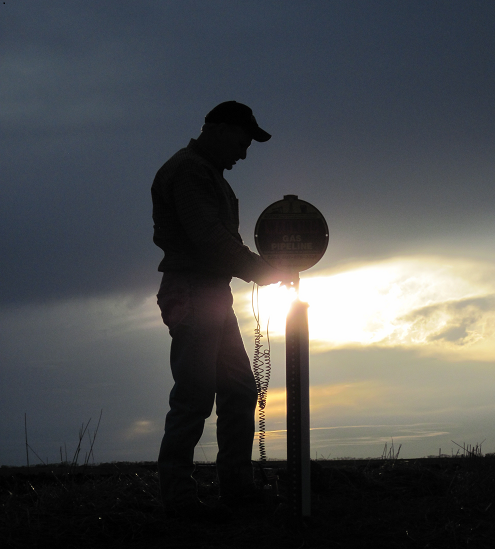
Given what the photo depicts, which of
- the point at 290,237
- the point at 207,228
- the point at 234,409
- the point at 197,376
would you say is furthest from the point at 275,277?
the point at 234,409

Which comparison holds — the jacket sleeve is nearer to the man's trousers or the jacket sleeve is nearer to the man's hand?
the man's hand

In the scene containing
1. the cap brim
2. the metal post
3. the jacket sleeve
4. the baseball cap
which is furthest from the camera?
the cap brim

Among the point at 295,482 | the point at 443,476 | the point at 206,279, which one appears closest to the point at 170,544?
the point at 295,482

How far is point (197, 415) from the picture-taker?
4242 mm

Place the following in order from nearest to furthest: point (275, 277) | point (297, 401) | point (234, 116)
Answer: point (297, 401) → point (275, 277) → point (234, 116)

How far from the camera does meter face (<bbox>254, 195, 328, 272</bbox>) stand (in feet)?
12.2

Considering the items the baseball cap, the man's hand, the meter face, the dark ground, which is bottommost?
the dark ground

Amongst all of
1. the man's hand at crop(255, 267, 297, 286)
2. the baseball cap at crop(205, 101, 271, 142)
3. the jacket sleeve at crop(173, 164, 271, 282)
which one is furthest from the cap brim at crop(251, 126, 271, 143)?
the man's hand at crop(255, 267, 297, 286)

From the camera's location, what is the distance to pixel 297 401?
3.66 metres

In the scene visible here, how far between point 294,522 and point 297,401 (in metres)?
0.71

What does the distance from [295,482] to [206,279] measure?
57.6 inches

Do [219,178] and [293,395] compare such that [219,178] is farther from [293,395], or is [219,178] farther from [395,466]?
[395,466]

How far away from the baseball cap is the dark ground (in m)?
2.62

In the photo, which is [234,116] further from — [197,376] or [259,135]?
[197,376]
